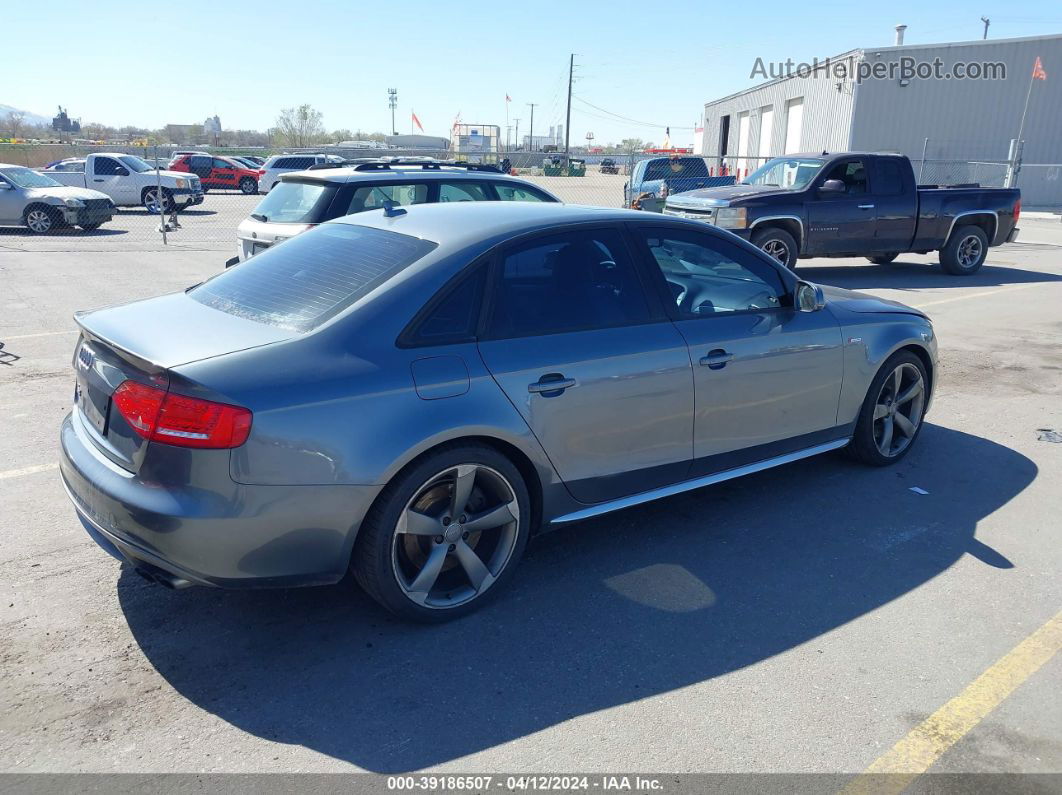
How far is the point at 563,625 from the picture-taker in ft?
11.7

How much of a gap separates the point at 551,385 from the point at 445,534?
2.54ft

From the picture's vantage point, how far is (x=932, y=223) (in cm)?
1350

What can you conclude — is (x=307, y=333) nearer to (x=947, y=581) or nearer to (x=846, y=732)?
(x=846, y=732)

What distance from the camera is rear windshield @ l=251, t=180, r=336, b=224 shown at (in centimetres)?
862

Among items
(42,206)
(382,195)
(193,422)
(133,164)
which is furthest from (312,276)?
(133,164)

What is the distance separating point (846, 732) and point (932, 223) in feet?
40.8

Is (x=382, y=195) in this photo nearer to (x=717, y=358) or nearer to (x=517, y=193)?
(x=517, y=193)

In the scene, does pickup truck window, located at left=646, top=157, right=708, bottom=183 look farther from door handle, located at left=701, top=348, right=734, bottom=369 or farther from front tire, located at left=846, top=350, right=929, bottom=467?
door handle, located at left=701, top=348, right=734, bottom=369

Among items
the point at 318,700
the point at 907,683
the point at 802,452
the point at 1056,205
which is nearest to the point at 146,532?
the point at 318,700

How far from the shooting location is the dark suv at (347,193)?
28.3 feet

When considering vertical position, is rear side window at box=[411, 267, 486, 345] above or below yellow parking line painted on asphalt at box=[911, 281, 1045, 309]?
above

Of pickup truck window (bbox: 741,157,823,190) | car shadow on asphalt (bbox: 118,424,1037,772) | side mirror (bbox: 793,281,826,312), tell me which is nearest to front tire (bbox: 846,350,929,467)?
car shadow on asphalt (bbox: 118,424,1037,772)

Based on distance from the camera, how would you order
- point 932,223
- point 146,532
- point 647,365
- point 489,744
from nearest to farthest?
point 489,744 → point 146,532 → point 647,365 → point 932,223

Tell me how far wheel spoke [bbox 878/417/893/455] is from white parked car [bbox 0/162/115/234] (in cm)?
1841
